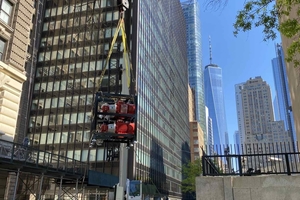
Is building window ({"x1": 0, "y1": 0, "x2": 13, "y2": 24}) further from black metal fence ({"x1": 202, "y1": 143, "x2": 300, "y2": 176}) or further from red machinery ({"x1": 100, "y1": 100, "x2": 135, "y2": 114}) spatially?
black metal fence ({"x1": 202, "y1": 143, "x2": 300, "y2": 176})

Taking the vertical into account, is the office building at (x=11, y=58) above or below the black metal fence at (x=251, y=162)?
above

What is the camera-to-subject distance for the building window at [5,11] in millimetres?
20281

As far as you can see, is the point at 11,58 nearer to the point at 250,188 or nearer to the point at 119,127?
the point at 119,127

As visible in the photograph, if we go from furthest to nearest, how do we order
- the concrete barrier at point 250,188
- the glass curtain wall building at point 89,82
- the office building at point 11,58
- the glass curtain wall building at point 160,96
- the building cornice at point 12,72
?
the glass curtain wall building at point 160,96, the glass curtain wall building at point 89,82, the office building at point 11,58, the building cornice at point 12,72, the concrete barrier at point 250,188

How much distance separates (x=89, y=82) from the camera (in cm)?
5950

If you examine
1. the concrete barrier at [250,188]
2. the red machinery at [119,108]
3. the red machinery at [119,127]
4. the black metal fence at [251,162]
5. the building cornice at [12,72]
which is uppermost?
the building cornice at [12,72]

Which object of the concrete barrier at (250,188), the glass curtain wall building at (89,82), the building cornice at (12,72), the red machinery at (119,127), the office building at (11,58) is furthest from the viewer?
the glass curtain wall building at (89,82)

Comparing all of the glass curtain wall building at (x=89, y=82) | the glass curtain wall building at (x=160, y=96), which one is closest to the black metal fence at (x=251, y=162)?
the glass curtain wall building at (x=89, y=82)

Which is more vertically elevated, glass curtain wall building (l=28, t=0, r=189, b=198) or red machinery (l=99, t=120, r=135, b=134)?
glass curtain wall building (l=28, t=0, r=189, b=198)

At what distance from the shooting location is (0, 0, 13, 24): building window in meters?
20.3

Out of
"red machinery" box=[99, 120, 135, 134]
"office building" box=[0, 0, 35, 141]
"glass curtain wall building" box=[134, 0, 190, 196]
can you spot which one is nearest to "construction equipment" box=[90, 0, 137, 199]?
"red machinery" box=[99, 120, 135, 134]

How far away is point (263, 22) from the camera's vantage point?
28.5 ft

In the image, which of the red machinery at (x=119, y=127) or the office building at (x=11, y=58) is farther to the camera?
the office building at (x=11, y=58)

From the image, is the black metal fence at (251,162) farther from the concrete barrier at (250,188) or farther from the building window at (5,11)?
the building window at (5,11)
